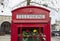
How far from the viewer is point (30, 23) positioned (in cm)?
552

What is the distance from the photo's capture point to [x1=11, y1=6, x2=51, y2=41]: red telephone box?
Answer: 5.52m

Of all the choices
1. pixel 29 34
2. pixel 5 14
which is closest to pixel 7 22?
pixel 5 14

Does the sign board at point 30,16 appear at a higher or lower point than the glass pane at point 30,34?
higher

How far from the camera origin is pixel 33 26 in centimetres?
554

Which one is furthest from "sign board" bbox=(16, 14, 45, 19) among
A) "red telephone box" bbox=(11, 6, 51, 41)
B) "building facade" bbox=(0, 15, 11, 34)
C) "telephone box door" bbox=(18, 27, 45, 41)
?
"building facade" bbox=(0, 15, 11, 34)

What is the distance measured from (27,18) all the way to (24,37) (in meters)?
0.51

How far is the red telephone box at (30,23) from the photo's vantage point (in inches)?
217

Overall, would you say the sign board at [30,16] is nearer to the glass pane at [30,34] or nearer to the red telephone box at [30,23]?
the red telephone box at [30,23]

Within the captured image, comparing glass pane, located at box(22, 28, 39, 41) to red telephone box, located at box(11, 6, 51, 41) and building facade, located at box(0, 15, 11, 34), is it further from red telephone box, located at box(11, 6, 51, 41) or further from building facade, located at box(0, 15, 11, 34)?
building facade, located at box(0, 15, 11, 34)

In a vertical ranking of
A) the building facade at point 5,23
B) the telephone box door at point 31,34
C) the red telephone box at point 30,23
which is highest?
the red telephone box at point 30,23

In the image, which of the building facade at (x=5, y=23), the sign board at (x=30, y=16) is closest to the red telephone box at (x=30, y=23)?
the sign board at (x=30, y=16)

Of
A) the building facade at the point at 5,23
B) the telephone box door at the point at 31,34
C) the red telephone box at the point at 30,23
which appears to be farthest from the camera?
the building facade at the point at 5,23

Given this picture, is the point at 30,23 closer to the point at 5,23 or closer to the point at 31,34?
the point at 31,34

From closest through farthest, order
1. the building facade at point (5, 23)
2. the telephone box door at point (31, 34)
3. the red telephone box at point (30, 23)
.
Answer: the red telephone box at point (30, 23)
the telephone box door at point (31, 34)
the building facade at point (5, 23)
